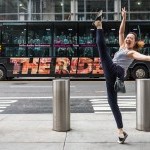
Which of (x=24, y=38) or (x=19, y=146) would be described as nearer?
(x=19, y=146)

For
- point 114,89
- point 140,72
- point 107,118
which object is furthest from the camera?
point 140,72

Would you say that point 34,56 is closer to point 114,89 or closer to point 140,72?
point 140,72

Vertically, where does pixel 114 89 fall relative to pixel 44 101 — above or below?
above

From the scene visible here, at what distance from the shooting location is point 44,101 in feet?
44.7

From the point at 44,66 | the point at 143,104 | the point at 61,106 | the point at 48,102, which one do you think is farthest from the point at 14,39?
the point at 143,104

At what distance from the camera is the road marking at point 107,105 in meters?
11.4

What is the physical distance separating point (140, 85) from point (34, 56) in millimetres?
15927

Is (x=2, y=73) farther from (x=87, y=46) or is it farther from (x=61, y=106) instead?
(x=61, y=106)

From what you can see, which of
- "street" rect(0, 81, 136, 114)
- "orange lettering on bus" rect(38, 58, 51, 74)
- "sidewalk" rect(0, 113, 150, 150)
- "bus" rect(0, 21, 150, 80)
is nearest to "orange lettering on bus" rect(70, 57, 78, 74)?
"bus" rect(0, 21, 150, 80)

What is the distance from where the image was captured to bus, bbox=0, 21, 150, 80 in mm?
23219

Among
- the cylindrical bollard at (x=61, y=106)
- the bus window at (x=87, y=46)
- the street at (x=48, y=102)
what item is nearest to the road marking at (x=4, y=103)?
the street at (x=48, y=102)

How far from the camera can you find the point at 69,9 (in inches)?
1368

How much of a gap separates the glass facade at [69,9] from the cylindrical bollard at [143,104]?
87.2 feet

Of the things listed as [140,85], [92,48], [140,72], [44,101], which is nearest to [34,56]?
[92,48]
